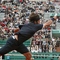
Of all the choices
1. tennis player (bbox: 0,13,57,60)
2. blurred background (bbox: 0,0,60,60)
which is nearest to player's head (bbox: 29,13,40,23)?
tennis player (bbox: 0,13,57,60)

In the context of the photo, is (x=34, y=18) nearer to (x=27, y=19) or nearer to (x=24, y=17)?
(x=27, y=19)

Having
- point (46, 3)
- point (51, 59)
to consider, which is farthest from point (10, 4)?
point (51, 59)

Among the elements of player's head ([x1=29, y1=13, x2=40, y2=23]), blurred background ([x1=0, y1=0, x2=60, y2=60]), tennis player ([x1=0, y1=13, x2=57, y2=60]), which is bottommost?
blurred background ([x1=0, y1=0, x2=60, y2=60])

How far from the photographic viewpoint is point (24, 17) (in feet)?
57.4

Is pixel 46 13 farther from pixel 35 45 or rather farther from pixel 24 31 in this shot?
pixel 24 31

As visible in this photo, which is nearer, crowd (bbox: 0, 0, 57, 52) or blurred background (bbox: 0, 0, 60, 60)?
crowd (bbox: 0, 0, 57, 52)

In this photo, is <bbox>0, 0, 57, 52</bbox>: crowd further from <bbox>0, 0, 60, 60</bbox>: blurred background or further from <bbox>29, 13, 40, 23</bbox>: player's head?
<bbox>29, 13, 40, 23</bbox>: player's head

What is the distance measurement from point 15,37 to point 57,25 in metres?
12.7

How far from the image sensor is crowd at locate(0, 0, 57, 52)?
477 inches

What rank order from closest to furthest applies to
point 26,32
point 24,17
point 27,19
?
point 26,32 → point 27,19 → point 24,17

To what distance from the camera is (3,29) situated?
575 inches

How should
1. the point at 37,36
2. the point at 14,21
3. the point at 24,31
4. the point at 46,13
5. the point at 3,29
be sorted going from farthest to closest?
the point at 46,13 < the point at 14,21 < the point at 3,29 < the point at 37,36 < the point at 24,31

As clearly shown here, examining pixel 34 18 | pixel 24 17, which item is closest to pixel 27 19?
pixel 24 17

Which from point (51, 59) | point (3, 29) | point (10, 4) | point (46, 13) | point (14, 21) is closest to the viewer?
point (51, 59)
